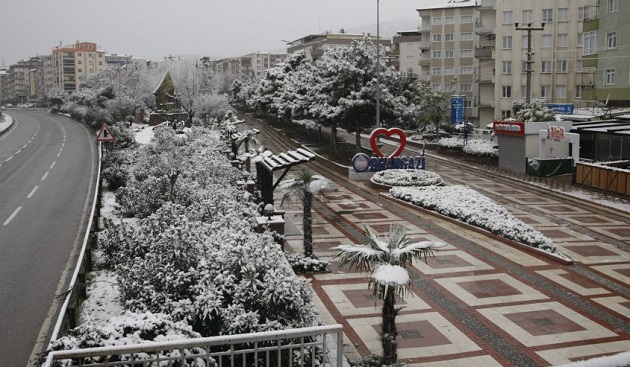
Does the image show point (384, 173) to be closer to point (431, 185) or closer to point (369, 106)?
point (431, 185)

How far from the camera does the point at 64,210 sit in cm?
2336

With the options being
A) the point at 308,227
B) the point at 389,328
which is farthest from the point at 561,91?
the point at 389,328

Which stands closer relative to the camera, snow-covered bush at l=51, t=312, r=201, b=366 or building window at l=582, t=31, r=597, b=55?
snow-covered bush at l=51, t=312, r=201, b=366

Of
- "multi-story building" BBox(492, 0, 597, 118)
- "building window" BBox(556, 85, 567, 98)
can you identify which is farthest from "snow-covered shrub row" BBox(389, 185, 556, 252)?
"building window" BBox(556, 85, 567, 98)

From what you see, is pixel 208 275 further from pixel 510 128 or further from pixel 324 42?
pixel 324 42

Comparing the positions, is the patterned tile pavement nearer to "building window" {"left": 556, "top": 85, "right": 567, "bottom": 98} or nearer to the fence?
the fence

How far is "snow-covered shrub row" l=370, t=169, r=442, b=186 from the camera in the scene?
3177 centimetres

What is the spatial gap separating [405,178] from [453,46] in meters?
46.2

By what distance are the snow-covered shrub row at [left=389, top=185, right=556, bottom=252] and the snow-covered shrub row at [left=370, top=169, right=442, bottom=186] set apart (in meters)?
1.67

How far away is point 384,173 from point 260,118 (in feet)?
180

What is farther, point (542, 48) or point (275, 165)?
point (542, 48)

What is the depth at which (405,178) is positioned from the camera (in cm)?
3209

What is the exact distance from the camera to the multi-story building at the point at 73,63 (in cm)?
15250

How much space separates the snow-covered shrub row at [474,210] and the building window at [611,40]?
18444 millimetres
